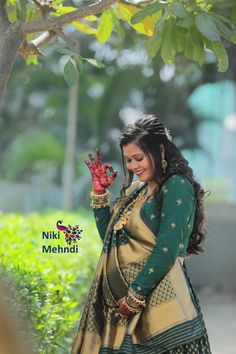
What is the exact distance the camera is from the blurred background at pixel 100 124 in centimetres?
1197

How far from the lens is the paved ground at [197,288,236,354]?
717 cm

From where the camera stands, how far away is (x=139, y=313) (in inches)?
133

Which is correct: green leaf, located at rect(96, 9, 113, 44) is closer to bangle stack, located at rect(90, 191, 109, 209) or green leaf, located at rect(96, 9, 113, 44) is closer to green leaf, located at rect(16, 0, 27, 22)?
green leaf, located at rect(16, 0, 27, 22)

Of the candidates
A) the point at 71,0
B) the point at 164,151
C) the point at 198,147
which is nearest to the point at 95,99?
the point at 198,147

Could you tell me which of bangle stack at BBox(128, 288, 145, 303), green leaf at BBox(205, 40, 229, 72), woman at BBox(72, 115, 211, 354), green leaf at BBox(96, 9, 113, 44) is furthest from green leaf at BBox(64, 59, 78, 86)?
bangle stack at BBox(128, 288, 145, 303)

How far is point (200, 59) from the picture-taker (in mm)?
4047

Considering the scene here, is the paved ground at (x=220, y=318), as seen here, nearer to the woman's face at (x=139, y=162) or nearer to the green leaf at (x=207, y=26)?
the woman's face at (x=139, y=162)

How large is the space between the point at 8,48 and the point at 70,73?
33 centimetres

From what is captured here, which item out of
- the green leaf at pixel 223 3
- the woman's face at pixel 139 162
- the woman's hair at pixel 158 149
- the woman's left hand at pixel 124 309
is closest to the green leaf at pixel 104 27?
the green leaf at pixel 223 3

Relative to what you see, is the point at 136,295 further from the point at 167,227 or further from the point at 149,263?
the point at 167,227

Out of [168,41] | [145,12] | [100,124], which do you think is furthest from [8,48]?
[100,124]

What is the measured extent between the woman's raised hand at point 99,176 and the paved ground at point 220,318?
3453 mm

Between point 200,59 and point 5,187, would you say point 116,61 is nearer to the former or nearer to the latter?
point 5,187

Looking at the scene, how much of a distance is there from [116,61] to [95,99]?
1615mm
